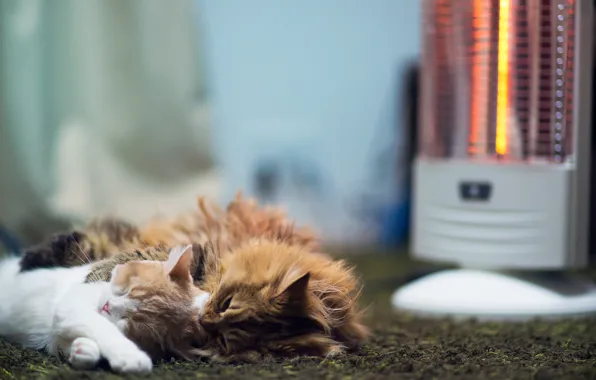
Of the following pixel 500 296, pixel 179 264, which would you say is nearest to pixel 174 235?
pixel 179 264

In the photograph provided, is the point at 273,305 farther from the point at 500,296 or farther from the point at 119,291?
the point at 500,296

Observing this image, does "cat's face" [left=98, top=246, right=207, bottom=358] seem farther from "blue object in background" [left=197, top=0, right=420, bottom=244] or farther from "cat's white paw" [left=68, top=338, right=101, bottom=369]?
"blue object in background" [left=197, top=0, right=420, bottom=244]

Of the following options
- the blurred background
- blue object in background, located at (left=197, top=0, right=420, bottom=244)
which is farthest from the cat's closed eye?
blue object in background, located at (left=197, top=0, right=420, bottom=244)

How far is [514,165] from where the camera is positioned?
1519 mm

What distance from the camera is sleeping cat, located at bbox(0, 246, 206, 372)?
33.6 inches

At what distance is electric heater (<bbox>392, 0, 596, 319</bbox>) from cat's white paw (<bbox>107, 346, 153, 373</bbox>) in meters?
0.81

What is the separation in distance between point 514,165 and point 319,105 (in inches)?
57.5

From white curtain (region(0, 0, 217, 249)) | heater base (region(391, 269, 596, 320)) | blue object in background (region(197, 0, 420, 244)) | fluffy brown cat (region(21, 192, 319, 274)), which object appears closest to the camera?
fluffy brown cat (region(21, 192, 319, 274))

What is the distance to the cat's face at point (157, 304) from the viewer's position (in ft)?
2.88

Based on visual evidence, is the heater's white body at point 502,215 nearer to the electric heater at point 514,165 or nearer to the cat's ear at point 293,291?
the electric heater at point 514,165

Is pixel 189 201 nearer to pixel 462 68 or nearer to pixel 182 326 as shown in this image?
pixel 462 68

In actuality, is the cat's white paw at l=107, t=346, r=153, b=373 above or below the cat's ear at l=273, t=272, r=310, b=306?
below

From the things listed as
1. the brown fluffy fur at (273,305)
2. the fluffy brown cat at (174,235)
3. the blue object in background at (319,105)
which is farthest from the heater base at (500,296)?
the blue object in background at (319,105)

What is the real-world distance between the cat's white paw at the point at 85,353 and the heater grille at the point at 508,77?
1003mm
